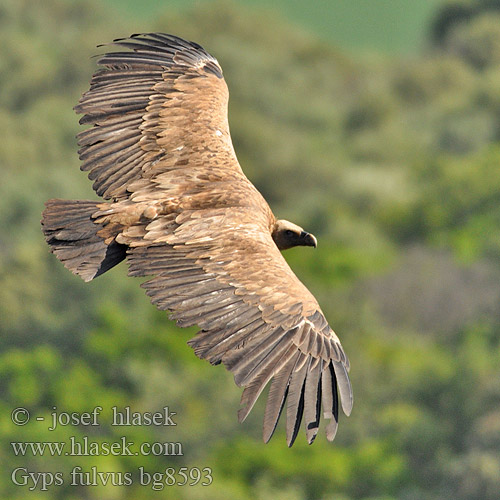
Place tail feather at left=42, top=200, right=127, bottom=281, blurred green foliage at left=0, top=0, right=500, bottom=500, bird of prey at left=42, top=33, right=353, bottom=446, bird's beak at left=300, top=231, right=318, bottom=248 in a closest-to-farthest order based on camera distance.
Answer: bird of prey at left=42, top=33, right=353, bottom=446 < tail feather at left=42, top=200, right=127, bottom=281 < bird's beak at left=300, top=231, right=318, bottom=248 < blurred green foliage at left=0, top=0, right=500, bottom=500

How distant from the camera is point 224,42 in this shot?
91188 millimetres

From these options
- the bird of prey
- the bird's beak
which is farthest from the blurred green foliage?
the bird of prey

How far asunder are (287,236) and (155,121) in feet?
5.23

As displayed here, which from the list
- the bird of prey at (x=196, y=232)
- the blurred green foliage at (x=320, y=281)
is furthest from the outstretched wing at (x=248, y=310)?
the blurred green foliage at (x=320, y=281)

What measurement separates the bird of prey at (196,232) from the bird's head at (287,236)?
13 millimetres

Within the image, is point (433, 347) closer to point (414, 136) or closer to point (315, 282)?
point (315, 282)

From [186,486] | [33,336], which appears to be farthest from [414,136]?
[186,486]

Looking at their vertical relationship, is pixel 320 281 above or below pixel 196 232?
below

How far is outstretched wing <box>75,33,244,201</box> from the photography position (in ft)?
36.2

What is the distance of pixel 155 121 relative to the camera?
37.8 ft

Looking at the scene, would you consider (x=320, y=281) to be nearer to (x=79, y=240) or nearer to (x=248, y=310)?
(x=79, y=240)

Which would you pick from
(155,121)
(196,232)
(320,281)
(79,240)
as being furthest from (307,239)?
(320,281)

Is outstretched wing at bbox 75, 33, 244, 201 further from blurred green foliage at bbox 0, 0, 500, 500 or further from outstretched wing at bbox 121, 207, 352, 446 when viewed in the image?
blurred green foliage at bbox 0, 0, 500, 500

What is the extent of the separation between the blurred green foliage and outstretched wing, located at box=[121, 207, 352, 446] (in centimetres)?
3397
